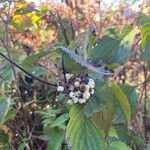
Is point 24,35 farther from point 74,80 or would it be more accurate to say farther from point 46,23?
point 74,80

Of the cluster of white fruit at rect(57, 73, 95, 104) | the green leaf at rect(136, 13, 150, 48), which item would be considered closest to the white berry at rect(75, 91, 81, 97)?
the cluster of white fruit at rect(57, 73, 95, 104)

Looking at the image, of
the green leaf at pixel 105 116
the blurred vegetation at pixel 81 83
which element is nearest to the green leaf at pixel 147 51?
the blurred vegetation at pixel 81 83

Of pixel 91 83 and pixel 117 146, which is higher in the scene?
pixel 91 83

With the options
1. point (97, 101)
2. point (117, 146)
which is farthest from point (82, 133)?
point (117, 146)

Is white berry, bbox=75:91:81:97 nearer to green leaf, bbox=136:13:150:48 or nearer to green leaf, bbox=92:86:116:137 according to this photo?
green leaf, bbox=92:86:116:137

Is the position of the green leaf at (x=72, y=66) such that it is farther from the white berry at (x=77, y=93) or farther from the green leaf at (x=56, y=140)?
Answer: the green leaf at (x=56, y=140)

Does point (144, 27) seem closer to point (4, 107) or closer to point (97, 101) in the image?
point (97, 101)

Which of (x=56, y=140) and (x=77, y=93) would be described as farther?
(x=56, y=140)
